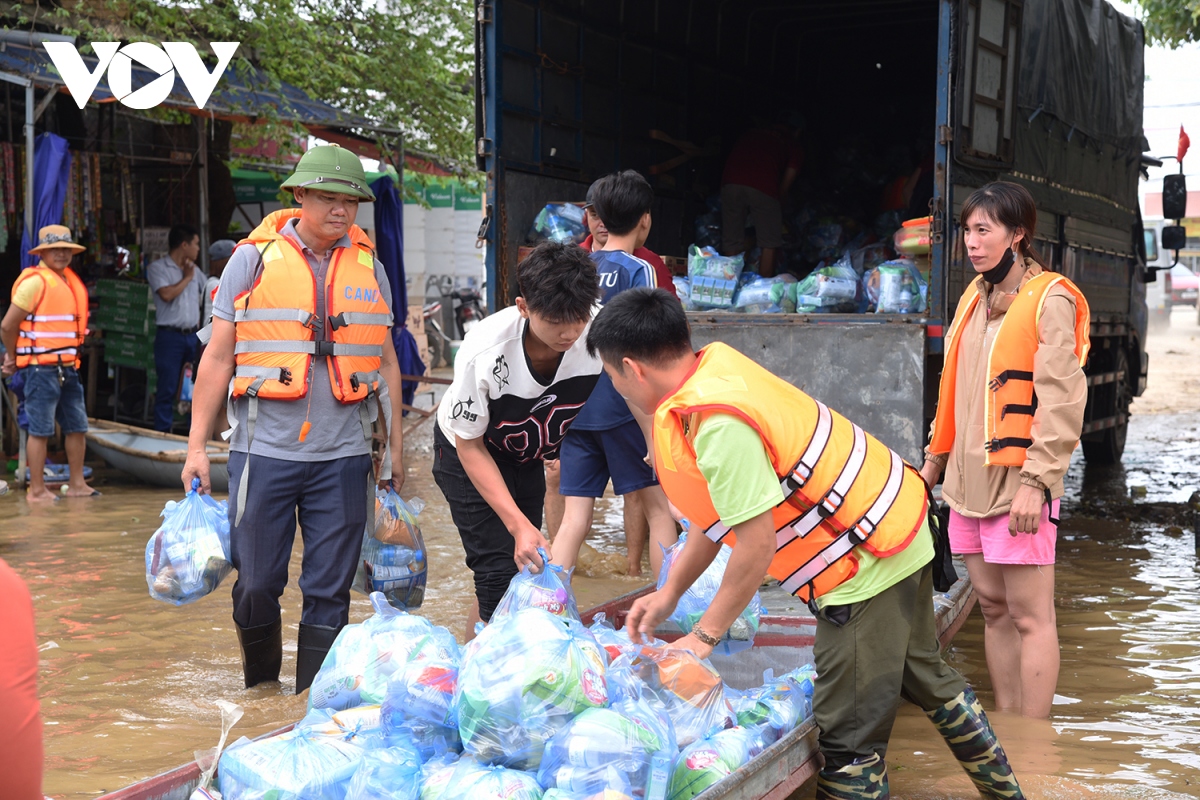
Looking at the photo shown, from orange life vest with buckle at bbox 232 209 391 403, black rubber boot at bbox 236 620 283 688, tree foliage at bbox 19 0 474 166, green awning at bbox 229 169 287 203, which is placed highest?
tree foliage at bbox 19 0 474 166

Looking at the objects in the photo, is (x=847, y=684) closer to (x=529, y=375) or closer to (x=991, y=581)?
(x=991, y=581)

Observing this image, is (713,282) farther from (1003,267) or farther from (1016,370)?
(1016,370)

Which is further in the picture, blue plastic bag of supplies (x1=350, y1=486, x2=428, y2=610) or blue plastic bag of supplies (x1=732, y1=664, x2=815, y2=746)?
blue plastic bag of supplies (x1=350, y1=486, x2=428, y2=610)

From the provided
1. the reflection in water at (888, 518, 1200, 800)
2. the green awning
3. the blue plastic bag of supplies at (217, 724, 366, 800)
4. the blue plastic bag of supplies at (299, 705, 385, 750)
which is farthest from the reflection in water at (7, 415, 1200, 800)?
the green awning

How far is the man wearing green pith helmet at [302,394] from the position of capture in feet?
12.6

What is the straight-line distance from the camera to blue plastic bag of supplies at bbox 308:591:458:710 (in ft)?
9.47

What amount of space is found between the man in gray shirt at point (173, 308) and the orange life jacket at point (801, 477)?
8030 millimetres

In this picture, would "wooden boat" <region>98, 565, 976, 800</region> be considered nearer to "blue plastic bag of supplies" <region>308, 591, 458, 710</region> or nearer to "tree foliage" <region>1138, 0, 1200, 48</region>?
"blue plastic bag of supplies" <region>308, 591, 458, 710</region>

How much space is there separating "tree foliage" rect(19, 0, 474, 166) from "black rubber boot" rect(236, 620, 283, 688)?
6.66 m

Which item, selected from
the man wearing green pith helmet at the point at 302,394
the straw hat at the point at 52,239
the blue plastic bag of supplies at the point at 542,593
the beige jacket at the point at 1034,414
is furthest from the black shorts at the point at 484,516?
the straw hat at the point at 52,239

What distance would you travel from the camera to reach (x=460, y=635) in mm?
5062

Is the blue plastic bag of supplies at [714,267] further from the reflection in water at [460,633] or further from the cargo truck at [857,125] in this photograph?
the reflection in water at [460,633]

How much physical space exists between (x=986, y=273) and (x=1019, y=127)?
3.57 meters

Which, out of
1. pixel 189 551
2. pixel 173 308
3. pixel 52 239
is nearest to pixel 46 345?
pixel 52 239
